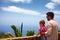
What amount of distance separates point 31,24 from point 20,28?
37 centimetres

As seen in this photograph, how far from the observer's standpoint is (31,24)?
20.0 feet

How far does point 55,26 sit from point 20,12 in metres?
3.13

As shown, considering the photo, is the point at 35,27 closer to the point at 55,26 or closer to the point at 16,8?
the point at 16,8

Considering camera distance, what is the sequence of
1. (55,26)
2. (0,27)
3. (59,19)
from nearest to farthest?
1. (55,26)
2. (0,27)
3. (59,19)

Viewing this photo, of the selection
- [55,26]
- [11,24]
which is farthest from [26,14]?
[55,26]

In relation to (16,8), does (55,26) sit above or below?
below

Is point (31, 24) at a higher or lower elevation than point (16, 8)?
lower

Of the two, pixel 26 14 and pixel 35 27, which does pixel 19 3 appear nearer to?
pixel 26 14

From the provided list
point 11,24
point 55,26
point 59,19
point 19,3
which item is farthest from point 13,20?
point 55,26

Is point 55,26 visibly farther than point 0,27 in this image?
No

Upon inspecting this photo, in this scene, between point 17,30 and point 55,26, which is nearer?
point 55,26

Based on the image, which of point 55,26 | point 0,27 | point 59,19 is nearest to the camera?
point 55,26

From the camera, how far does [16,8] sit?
6094 millimetres

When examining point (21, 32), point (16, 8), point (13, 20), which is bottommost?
point (21, 32)
